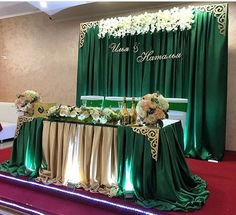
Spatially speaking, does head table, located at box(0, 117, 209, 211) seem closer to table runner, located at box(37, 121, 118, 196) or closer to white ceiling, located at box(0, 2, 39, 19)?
table runner, located at box(37, 121, 118, 196)

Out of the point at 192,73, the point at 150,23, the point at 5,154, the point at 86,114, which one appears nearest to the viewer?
the point at 86,114

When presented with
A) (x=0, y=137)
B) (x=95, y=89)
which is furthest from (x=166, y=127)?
(x=0, y=137)

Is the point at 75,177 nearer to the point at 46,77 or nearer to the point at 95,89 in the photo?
the point at 95,89

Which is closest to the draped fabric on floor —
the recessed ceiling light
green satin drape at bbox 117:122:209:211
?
the recessed ceiling light

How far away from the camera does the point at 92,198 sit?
260 centimetres

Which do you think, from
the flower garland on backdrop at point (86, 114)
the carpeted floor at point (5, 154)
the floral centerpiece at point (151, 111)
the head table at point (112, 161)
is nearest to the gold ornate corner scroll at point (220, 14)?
the head table at point (112, 161)

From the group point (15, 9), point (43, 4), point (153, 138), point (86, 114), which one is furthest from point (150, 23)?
point (15, 9)

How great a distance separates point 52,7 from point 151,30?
7.04ft

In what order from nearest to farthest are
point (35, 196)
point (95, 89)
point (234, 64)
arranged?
1. point (35, 196)
2. point (234, 64)
3. point (95, 89)

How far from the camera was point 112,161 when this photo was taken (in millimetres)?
2779

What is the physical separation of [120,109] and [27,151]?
132 centimetres

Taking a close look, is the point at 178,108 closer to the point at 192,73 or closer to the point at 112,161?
the point at 192,73

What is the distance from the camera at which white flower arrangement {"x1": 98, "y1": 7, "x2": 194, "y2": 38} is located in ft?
15.2

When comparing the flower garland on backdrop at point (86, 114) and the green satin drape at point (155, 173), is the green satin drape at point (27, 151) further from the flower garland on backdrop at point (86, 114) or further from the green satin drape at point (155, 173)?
the green satin drape at point (155, 173)
